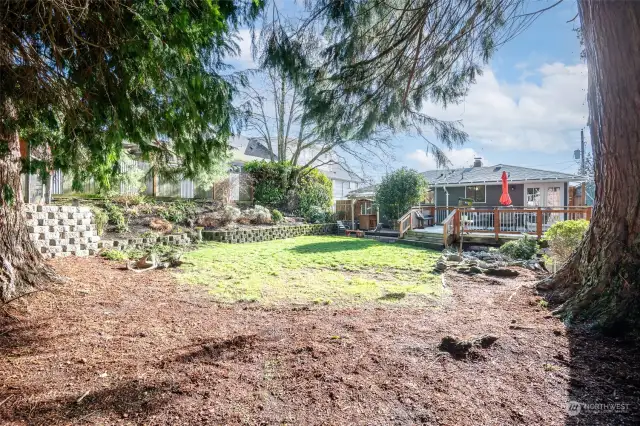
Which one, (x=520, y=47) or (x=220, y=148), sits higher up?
(x=520, y=47)

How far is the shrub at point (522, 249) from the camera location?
828 cm

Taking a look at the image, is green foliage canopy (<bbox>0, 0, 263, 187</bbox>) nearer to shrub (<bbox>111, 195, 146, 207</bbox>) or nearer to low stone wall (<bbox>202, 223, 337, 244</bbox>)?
shrub (<bbox>111, 195, 146, 207</bbox>)

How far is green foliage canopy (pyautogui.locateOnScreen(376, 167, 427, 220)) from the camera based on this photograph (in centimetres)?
1456

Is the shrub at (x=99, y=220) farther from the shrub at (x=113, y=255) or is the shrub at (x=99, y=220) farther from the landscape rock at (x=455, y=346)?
the landscape rock at (x=455, y=346)

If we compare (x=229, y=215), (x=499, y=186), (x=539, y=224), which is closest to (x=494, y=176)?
(x=499, y=186)

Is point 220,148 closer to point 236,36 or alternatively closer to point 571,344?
point 236,36

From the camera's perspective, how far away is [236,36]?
378cm

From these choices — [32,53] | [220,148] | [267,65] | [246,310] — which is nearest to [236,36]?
[267,65]

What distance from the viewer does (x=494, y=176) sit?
18484mm

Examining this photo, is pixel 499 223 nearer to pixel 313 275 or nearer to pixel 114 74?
pixel 313 275

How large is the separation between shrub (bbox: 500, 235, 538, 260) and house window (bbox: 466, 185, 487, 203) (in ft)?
33.7

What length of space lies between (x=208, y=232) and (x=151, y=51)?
8.07 metres

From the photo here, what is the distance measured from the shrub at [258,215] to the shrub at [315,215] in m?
2.66

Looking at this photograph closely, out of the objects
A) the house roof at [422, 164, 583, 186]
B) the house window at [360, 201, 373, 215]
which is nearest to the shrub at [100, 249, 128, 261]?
the house window at [360, 201, 373, 215]
